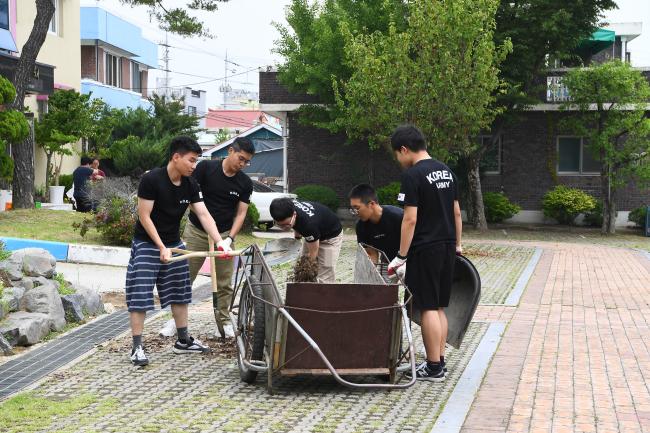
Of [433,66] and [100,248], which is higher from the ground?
[433,66]

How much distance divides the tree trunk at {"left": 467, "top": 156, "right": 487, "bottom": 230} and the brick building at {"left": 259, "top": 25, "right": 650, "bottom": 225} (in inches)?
112

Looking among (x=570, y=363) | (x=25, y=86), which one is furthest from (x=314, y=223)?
(x=25, y=86)

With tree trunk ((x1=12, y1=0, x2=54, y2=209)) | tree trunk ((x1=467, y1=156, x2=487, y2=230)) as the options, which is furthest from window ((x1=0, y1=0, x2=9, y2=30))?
tree trunk ((x1=467, y1=156, x2=487, y2=230))

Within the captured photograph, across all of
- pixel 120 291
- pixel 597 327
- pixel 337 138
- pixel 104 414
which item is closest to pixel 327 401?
pixel 104 414

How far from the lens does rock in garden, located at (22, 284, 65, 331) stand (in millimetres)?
9042

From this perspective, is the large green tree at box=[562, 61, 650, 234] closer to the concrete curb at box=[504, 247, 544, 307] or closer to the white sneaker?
the concrete curb at box=[504, 247, 544, 307]

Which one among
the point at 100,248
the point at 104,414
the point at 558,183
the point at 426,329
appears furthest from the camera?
the point at 558,183

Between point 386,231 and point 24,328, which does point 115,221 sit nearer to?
point 24,328

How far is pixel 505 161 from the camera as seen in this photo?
29.2m

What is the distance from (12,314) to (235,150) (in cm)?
263

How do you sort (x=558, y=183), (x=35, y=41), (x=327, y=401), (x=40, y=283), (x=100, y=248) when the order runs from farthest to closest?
(x=558, y=183) < (x=35, y=41) < (x=100, y=248) < (x=40, y=283) < (x=327, y=401)

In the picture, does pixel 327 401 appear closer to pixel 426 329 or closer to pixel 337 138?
pixel 426 329

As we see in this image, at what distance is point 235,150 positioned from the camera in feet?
27.2

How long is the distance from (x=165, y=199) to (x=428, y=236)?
2163 mm
